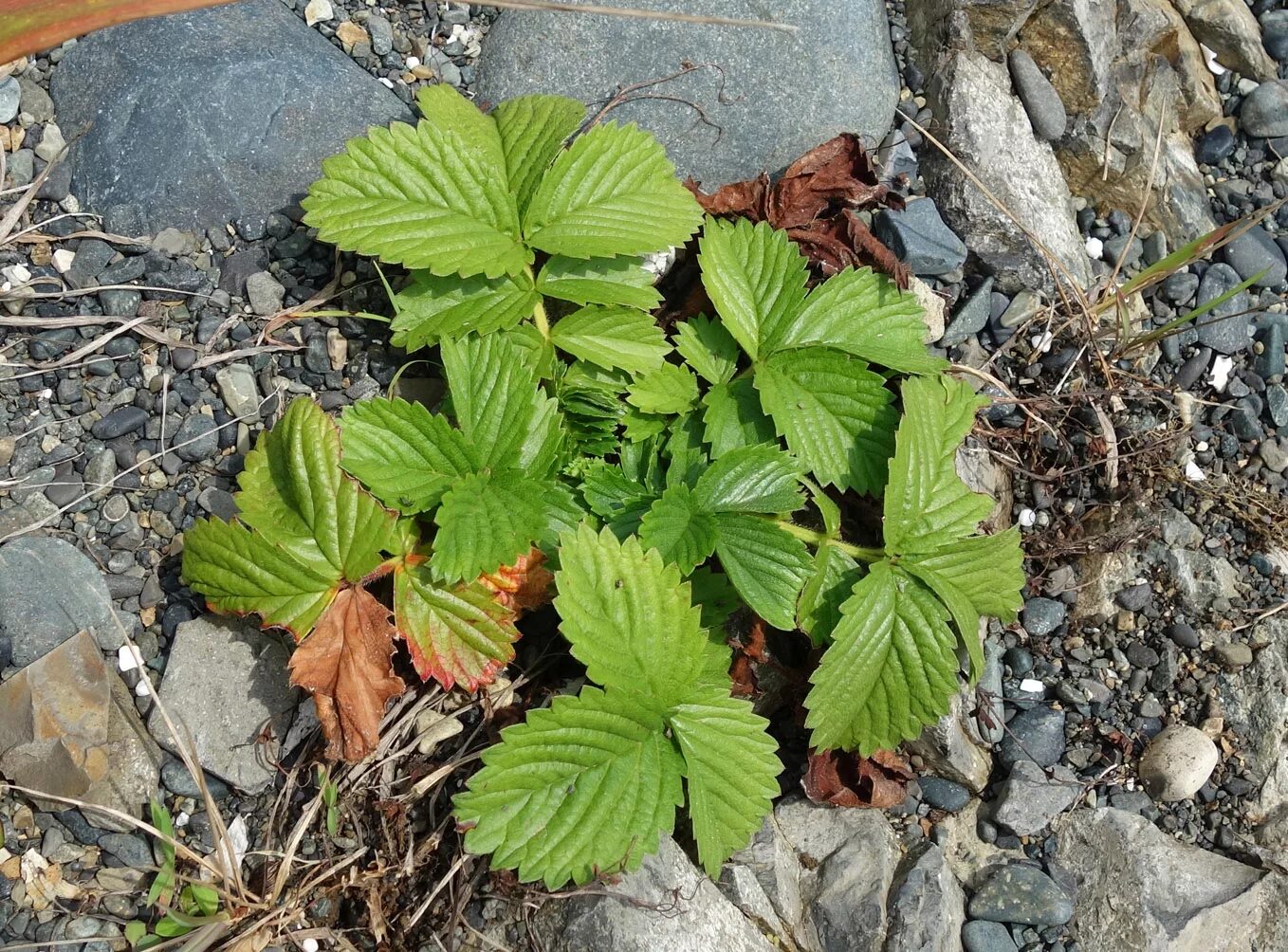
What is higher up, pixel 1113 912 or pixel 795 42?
pixel 795 42

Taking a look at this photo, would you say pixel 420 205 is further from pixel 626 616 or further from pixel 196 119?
pixel 626 616

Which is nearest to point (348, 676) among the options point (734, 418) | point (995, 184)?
point (734, 418)

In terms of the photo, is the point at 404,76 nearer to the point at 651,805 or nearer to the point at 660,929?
the point at 651,805

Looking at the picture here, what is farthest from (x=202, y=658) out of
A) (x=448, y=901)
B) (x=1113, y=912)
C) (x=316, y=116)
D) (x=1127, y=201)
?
(x=1127, y=201)

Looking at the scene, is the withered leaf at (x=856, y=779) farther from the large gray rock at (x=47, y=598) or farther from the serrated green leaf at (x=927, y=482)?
the large gray rock at (x=47, y=598)

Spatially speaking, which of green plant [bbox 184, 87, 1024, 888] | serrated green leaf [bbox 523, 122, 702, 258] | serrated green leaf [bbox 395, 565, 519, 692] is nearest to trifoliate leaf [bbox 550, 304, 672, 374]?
green plant [bbox 184, 87, 1024, 888]

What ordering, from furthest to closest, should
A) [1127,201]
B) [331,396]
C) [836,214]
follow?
[1127,201]
[836,214]
[331,396]

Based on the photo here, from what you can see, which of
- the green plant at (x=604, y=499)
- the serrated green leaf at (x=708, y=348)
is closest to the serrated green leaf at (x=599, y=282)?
the green plant at (x=604, y=499)
